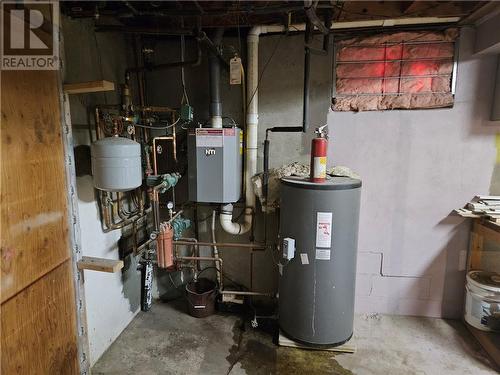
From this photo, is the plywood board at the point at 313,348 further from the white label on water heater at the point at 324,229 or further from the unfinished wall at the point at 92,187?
the unfinished wall at the point at 92,187

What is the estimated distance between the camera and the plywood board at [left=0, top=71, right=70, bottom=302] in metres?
1.29

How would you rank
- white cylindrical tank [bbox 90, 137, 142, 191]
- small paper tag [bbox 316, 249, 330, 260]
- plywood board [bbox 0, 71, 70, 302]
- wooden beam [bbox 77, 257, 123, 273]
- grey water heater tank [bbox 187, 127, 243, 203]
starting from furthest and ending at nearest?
grey water heater tank [bbox 187, 127, 243, 203] < small paper tag [bbox 316, 249, 330, 260] < white cylindrical tank [bbox 90, 137, 142, 191] < wooden beam [bbox 77, 257, 123, 273] < plywood board [bbox 0, 71, 70, 302]

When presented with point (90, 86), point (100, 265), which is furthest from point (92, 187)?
point (90, 86)

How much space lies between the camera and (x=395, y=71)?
236 centimetres

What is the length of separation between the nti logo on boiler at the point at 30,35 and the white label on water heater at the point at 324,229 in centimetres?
173

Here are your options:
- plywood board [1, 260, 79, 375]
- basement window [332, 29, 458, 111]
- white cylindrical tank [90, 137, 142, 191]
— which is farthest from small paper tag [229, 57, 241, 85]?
plywood board [1, 260, 79, 375]

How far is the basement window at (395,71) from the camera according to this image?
2.30m

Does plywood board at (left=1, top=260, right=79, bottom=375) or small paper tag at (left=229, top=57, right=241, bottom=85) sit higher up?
small paper tag at (left=229, top=57, right=241, bottom=85)

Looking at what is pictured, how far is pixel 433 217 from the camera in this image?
8.05 ft

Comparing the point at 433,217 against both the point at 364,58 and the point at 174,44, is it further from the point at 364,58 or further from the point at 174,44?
the point at 174,44

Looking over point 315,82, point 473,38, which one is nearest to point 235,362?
point 315,82

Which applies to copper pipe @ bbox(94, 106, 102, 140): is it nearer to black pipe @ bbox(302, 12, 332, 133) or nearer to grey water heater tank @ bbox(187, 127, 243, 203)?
grey water heater tank @ bbox(187, 127, 243, 203)

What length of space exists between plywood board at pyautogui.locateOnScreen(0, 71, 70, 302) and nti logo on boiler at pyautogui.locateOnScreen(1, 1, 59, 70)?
0.05 metres

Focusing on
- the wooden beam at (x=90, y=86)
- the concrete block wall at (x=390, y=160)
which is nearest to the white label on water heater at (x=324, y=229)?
the concrete block wall at (x=390, y=160)
